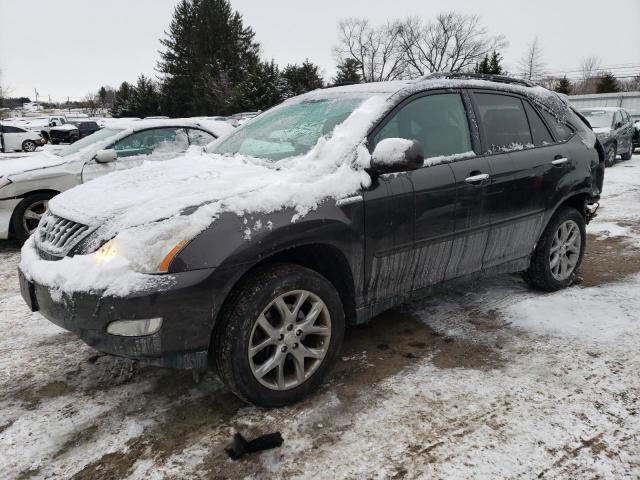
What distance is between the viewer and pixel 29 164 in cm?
647

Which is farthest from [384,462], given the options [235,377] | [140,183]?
[140,183]

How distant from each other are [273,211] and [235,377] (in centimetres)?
84

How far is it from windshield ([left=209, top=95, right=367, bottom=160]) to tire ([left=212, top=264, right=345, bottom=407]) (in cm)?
91

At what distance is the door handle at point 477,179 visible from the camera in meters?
3.38

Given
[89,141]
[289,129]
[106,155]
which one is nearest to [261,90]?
[89,141]

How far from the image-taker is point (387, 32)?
58.9 meters

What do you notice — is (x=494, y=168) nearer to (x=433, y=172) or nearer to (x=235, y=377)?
(x=433, y=172)

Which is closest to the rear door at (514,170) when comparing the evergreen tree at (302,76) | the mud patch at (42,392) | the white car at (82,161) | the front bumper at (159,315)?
the front bumper at (159,315)

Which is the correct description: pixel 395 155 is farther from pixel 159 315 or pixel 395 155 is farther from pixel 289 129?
pixel 159 315

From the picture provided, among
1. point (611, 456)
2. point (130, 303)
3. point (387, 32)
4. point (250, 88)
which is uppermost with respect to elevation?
point (387, 32)

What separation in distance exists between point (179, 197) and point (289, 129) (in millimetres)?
1157

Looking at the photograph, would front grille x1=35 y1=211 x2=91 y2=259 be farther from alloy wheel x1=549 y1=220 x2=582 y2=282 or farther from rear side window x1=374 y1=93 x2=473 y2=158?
alloy wheel x1=549 y1=220 x2=582 y2=282

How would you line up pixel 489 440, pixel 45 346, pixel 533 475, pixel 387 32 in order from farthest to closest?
pixel 387 32, pixel 45 346, pixel 489 440, pixel 533 475

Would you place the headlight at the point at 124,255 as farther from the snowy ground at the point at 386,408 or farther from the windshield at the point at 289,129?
the windshield at the point at 289,129
